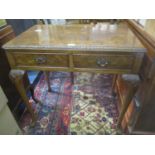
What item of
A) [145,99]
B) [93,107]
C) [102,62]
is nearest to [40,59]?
[102,62]

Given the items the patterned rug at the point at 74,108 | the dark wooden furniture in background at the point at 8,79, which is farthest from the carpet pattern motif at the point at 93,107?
the dark wooden furniture in background at the point at 8,79

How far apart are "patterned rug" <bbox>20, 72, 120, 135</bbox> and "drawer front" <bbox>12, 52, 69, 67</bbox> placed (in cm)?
67

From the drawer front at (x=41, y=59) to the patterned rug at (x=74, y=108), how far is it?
0.67m

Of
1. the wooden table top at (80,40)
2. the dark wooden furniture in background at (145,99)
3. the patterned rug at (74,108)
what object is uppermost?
the wooden table top at (80,40)

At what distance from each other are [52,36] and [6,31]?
0.43 metres

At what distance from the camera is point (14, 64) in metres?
0.90

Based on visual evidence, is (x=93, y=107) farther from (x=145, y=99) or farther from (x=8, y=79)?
(x=8, y=79)

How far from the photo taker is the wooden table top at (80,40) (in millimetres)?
774

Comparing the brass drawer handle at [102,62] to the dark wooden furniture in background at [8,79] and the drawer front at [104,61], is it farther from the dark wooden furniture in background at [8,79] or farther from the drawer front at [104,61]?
the dark wooden furniture in background at [8,79]

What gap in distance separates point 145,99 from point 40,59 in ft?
2.40

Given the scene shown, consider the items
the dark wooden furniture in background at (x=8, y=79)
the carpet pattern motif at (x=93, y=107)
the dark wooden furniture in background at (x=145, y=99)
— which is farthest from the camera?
the carpet pattern motif at (x=93, y=107)

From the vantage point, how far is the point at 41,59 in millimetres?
861

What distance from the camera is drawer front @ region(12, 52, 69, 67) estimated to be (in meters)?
0.84

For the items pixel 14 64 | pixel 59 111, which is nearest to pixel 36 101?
pixel 59 111
